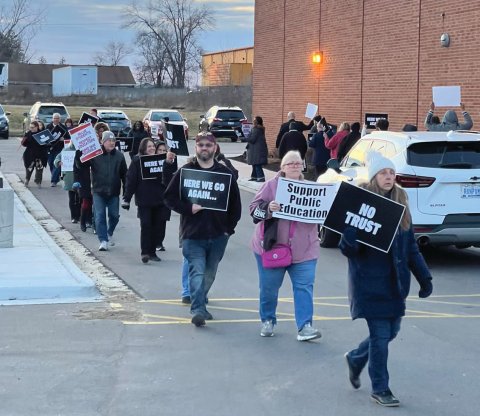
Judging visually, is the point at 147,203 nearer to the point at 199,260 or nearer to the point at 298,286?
the point at 199,260

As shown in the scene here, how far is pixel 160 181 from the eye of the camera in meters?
13.0

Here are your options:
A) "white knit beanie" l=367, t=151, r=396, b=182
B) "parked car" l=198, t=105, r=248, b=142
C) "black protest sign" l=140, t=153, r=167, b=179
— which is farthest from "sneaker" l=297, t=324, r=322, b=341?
"parked car" l=198, t=105, r=248, b=142

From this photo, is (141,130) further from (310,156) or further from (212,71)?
(212,71)

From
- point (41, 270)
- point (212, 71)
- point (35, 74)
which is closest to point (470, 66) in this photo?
point (41, 270)

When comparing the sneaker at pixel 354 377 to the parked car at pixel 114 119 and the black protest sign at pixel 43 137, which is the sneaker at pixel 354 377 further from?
the parked car at pixel 114 119

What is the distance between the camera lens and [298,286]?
844 centimetres

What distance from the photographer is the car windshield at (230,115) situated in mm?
43219

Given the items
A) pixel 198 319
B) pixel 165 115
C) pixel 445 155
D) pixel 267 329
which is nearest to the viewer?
pixel 267 329

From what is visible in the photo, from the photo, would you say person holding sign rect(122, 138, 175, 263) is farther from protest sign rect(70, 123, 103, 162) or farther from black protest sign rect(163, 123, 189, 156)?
black protest sign rect(163, 123, 189, 156)

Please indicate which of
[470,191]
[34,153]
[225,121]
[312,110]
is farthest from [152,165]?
[225,121]

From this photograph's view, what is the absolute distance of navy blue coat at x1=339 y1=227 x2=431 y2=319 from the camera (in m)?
6.51

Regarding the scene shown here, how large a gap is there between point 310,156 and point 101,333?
48.3 feet

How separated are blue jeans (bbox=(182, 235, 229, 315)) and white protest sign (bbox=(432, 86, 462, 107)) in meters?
10.3

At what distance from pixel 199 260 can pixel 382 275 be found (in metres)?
2.96
